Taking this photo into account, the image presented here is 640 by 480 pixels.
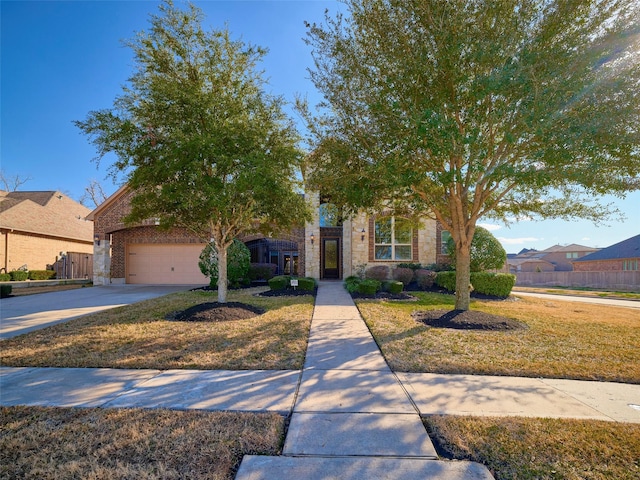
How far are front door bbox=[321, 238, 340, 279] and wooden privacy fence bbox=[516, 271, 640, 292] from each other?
1884 centimetres

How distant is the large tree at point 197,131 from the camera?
694 centimetres

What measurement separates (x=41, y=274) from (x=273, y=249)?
567 inches

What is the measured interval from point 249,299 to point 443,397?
8.02 m

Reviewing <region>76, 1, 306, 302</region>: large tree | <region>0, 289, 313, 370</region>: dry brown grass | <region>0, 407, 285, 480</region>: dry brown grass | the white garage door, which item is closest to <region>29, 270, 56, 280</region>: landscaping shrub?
the white garage door

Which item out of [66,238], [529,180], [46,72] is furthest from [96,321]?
[66,238]

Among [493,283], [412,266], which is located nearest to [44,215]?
[412,266]

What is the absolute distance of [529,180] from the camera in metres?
5.78

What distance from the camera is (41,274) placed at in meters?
19.9

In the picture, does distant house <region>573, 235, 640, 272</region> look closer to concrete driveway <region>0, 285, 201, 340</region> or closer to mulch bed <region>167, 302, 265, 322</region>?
mulch bed <region>167, 302, 265, 322</region>

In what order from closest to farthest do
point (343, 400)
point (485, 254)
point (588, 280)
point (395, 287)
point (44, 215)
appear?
point (343, 400)
point (395, 287)
point (485, 254)
point (44, 215)
point (588, 280)

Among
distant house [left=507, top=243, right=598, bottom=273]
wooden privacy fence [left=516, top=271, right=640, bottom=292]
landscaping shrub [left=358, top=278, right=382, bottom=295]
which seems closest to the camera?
landscaping shrub [left=358, top=278, right=382, bottom=295]

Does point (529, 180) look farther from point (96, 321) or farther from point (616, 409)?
point (96, 321)

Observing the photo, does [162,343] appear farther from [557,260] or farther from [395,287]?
[557,260]

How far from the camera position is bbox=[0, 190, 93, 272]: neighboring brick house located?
1888 cm
